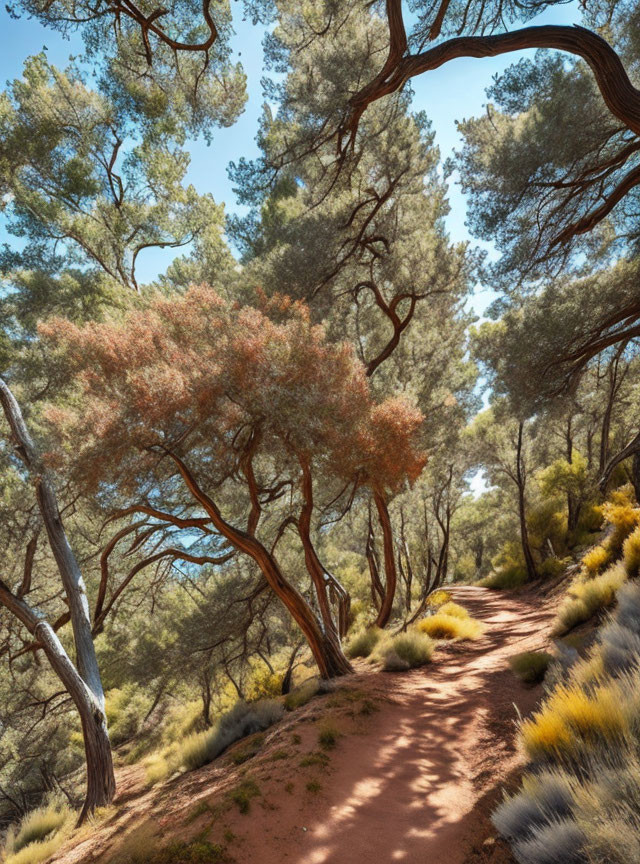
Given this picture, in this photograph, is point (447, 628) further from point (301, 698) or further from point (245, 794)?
point (245, 794)

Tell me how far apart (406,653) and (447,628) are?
212 centimetres

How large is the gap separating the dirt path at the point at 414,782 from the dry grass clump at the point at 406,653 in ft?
1.84

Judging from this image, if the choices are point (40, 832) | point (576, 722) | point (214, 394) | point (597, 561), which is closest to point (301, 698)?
point (40, 832)

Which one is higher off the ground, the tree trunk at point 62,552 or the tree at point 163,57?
the tree at point 163,57

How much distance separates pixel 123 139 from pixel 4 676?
14.1m

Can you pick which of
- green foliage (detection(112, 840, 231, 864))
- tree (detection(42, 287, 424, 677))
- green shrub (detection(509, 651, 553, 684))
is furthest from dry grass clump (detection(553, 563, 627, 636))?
green foliage (detection(112, 840, 231, 864))

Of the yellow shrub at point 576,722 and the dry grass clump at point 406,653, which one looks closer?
the yellow shrub at point 576,722

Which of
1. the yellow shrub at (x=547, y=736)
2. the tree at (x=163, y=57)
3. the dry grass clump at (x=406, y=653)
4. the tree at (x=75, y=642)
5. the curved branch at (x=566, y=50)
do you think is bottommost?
the dry grass clump at (x=406, y=653)

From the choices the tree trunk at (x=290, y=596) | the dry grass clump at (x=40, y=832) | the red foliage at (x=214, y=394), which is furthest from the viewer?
the tree trunk at (x=290, y=596)

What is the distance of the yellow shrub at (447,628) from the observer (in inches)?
381

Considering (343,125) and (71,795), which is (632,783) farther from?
(71,795)

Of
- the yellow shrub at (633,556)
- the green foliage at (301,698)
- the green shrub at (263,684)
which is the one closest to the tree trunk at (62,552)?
the green foliage at (301,698)

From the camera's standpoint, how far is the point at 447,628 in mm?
9773

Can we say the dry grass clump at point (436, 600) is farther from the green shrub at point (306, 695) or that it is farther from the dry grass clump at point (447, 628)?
the green shrub at point (306, 695)
